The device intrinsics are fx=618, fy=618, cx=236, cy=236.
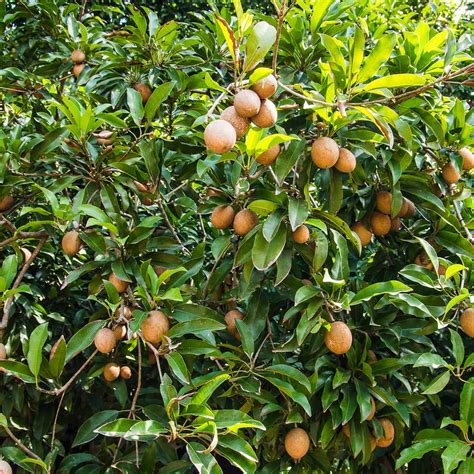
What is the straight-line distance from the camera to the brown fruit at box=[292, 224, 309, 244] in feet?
4.95

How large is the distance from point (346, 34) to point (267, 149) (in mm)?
910

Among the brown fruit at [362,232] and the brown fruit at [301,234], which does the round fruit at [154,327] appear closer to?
the brown fruit at [301,234]

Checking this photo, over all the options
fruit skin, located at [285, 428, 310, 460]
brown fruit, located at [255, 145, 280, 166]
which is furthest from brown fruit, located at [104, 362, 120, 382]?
brown fruit, located at [255, 145, 280, 166]

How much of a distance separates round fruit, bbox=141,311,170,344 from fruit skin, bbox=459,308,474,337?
28.4 inches

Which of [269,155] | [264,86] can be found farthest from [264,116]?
[269,155]

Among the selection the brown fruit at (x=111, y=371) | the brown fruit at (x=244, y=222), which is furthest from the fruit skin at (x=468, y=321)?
the brown fruit at (x=111, y=371)

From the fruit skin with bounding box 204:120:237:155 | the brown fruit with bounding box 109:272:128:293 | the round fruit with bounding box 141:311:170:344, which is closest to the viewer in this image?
the fruit skin with bounding box 204:120:237:155

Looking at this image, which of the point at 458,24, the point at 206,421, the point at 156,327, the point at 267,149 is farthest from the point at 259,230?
the point at 458,24

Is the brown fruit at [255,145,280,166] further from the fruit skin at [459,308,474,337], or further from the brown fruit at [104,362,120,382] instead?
the brown fruit at [104,362,120,382]

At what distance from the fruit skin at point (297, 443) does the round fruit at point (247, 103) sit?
85 cm

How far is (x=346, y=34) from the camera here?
6.97 feet

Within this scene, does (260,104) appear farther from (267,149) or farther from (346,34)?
(346,34)

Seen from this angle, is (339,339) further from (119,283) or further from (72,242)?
(72,242)

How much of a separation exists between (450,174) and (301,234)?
55 centimetres
